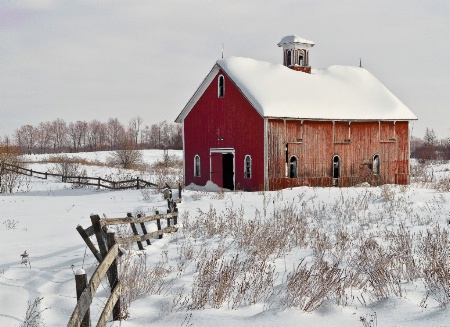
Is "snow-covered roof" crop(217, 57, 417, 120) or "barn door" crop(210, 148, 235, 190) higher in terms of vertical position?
"snow-covered roof" crop(217, 57, 417, 120)

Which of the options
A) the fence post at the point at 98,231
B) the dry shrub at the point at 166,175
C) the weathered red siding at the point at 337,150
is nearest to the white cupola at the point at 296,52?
the weathered red siding at the point at 337,150

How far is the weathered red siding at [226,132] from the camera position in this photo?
24.3 m

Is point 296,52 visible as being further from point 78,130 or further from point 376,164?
point 78,130

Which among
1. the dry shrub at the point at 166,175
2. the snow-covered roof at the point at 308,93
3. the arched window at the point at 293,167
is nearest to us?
the snow-covered roof at the point at 308,93

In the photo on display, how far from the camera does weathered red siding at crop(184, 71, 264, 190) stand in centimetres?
2427

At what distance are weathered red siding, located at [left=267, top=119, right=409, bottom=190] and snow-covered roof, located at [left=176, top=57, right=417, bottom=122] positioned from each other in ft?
1.92

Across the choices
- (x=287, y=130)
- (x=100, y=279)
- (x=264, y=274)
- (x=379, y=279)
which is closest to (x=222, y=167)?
(x=287, y=130)

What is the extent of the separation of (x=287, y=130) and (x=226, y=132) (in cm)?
341

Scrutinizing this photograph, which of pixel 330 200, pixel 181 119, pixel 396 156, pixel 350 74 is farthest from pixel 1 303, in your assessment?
pixel 350 74

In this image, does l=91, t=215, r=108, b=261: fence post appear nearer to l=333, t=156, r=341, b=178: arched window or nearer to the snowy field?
the snowy field

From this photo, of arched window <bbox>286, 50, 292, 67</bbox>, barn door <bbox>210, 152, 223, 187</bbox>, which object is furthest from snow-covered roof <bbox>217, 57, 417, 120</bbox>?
barn door <bbox>210, 152, 223, 187</bbox>

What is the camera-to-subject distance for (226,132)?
2567 cm

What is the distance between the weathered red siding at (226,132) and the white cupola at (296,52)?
22.8 feet

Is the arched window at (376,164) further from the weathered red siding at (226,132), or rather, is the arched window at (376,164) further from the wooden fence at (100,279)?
the wooden fence at (100,279)
